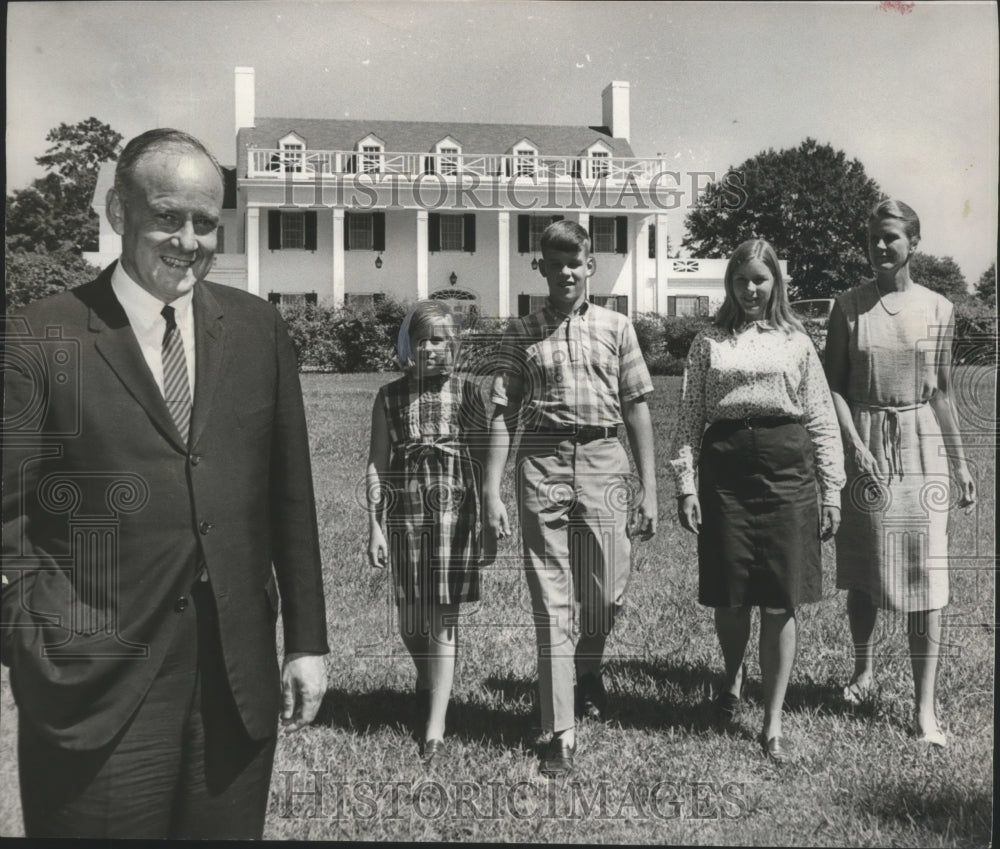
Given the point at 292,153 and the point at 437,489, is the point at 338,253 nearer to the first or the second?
the point at 292,153

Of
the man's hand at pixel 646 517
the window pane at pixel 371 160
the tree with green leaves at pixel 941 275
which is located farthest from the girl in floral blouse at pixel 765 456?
the window pane at pixel 371 160

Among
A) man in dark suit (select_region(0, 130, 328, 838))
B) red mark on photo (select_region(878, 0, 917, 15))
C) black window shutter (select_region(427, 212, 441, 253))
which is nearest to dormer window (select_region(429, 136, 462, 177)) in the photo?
black window shutter (select_region(427, 212, 441, 253))

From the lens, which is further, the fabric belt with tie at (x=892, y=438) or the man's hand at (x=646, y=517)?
the fabric belt with tie at (x=892, y=438)

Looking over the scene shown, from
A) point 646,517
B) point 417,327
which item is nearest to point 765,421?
point 646,517

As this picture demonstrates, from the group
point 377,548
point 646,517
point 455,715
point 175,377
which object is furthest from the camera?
point 455,715

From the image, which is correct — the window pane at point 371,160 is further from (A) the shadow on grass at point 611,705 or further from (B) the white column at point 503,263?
(A) the shadow on grass at point 611,705

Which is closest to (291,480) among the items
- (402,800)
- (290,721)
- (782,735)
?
(290,721)
